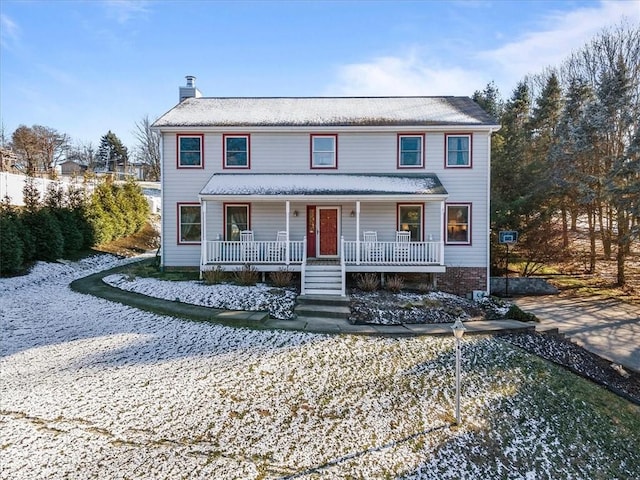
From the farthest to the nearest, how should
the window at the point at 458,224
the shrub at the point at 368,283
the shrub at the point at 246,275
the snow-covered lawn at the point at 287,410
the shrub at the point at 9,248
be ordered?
the window at the point at 458,224, the shrub at the point at 9,248, the shrub at the point at 368,283, the shrub at the point at 246,275, the snow-covered lawn at the point at 287,410

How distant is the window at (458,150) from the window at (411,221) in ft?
7.09

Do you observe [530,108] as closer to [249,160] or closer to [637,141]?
[637,141]

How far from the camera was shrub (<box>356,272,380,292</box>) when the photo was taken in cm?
1170

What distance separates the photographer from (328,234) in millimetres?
13859

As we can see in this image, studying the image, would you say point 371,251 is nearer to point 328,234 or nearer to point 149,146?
point 328,234

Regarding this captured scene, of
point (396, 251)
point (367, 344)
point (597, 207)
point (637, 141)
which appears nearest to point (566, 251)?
point (597, 207)

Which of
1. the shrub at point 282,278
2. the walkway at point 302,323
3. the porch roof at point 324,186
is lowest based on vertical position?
the walkway at point 302,323

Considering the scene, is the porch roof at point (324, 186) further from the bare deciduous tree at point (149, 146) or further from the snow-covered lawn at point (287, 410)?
the bare deciduous tree at point (149, 146)

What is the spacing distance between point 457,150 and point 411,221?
10.2 feet

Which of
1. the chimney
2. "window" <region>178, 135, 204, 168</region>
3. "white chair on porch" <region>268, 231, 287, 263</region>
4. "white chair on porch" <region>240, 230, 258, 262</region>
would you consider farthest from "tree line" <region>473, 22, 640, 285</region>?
the chimney

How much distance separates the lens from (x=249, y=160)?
546 inches

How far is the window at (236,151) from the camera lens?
1380 cm

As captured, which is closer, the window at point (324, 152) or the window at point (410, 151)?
the window at point (410, 151)

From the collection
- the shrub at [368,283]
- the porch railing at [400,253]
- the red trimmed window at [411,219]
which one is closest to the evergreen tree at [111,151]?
the red trimmed window at [411,219]
